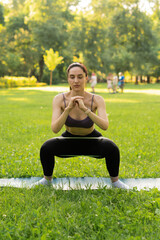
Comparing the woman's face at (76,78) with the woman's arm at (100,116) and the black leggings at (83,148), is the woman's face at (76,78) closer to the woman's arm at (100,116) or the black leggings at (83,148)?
the woman's arm at (100,116)

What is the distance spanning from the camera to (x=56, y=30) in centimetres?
5675

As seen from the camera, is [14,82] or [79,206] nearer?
[79,206]

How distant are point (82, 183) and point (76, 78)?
64.9 inches

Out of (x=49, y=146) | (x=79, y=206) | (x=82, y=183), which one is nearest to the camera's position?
(x=79, y=206)

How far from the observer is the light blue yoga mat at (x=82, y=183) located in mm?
4035

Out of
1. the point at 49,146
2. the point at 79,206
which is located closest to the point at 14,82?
the point at 49,146

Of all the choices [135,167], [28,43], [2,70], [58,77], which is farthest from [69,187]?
[28,43]

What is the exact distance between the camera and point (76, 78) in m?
3.59

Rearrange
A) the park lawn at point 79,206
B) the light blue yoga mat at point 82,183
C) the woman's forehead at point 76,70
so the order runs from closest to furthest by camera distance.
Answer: the park lawn at point 79,206
the woman's forehead at point 76,70
the light blue yoga mat at point 82,183

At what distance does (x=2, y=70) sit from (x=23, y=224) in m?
49.9

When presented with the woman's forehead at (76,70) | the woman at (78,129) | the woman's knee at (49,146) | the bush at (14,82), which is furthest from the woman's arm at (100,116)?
the bush at (14,82)

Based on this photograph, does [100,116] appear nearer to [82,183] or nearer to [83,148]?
[83,148]

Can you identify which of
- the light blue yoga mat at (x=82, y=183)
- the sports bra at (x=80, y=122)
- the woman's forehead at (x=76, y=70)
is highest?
the woman's forehead at (x=76, y=70)

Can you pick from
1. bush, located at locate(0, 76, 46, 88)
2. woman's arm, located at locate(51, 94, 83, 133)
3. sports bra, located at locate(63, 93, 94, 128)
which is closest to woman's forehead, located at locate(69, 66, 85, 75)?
woman's arm, located at locate(51, 94, 83, 133)
